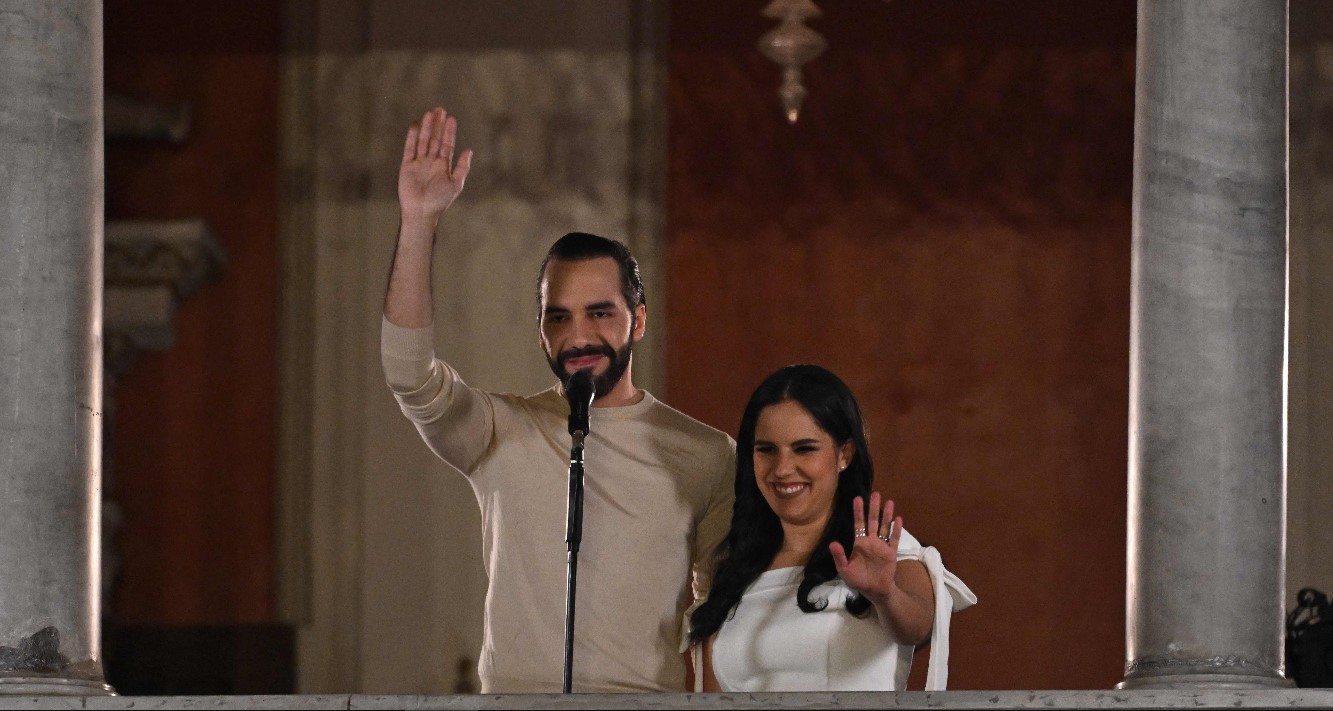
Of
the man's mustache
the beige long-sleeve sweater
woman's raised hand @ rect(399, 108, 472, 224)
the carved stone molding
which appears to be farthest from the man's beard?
the carved stone molding

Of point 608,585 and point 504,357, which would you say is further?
point 504,357

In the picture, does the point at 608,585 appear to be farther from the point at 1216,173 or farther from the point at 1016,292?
the point at 1016,292

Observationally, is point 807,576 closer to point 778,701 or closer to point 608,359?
point 778,701

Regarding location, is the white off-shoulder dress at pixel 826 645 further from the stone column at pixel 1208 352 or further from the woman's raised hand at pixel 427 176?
the woman's raised hand at pixel 427 176

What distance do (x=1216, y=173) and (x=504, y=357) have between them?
432cm

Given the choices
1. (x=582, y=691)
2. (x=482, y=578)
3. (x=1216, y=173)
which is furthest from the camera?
(x=482, y=578)

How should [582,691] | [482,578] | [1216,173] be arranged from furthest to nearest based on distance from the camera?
[482,578] → [1216,173] → [582,691]

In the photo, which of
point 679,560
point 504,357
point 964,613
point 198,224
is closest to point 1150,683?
point 679,560

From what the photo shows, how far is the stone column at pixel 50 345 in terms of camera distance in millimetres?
4816

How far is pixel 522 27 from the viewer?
353 inches

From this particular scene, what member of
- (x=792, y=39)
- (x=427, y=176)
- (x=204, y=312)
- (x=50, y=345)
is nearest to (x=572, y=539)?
(x=427, y=176)

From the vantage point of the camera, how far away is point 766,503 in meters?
4.66

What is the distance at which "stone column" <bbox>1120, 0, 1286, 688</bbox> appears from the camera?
4.80 metres

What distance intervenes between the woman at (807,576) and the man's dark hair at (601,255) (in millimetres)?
415
